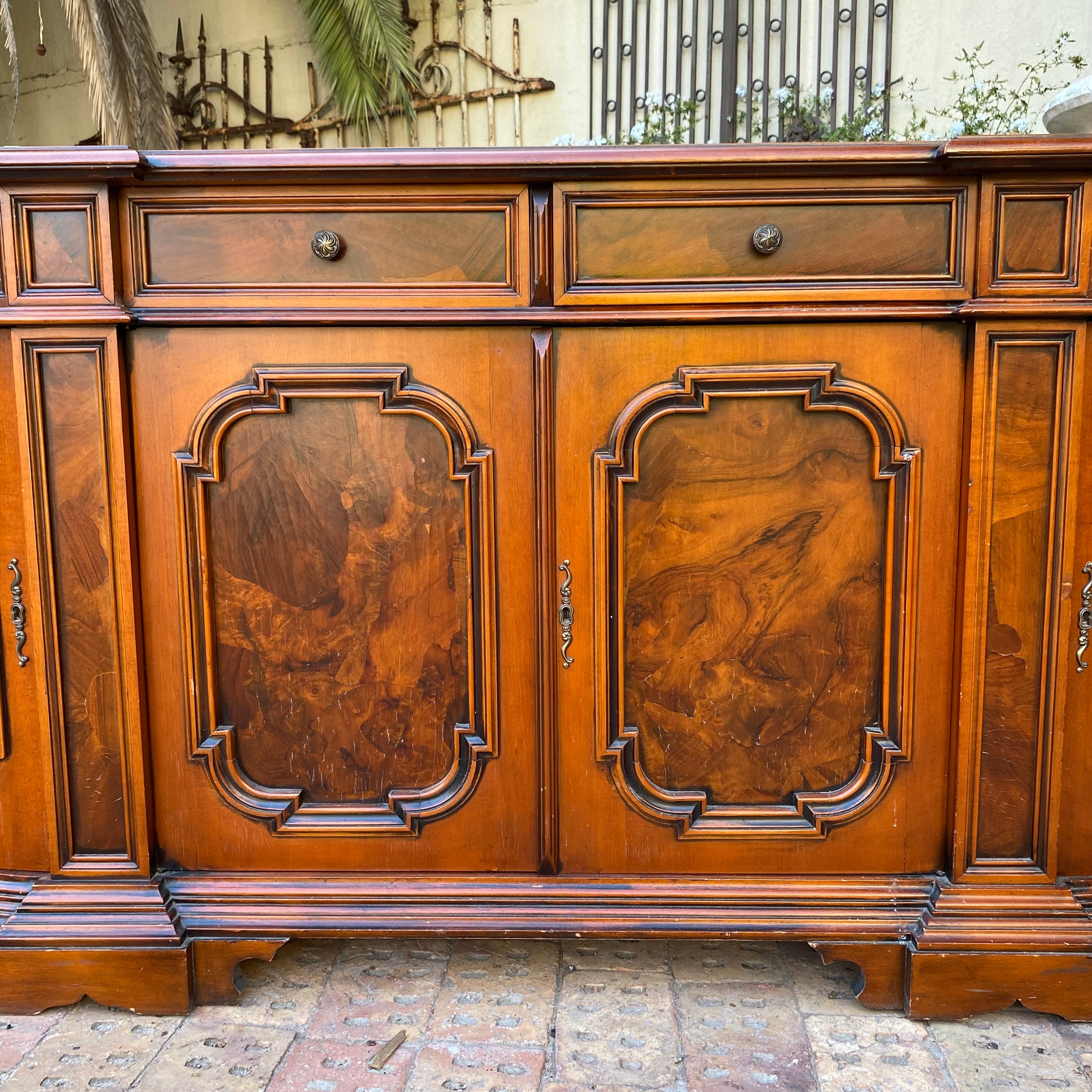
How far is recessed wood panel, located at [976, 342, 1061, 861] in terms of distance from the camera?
3.95 ft

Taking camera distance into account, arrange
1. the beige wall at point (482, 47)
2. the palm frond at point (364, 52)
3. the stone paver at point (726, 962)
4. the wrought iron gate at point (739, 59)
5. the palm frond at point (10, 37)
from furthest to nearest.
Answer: the palm frond at point (364, 52)
the wrought iron gate at point (739, 59)
the beige wall at point (482, 47)
the palm frond at point (10, 37)
the stone paver at point (726, 962)

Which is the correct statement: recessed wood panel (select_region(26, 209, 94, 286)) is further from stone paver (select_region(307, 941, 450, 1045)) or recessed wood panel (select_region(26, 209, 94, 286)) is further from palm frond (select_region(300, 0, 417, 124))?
palm frond (select_region(300, 0, 417, 124))

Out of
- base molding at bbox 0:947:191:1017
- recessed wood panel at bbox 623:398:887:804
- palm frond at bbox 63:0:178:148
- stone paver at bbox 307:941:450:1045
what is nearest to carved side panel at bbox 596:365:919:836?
recessed wood panel at bbox 623:398:887:804

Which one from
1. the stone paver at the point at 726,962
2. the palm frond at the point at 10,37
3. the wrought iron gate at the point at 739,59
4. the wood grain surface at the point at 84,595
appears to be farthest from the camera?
the wrought iron gate at the point at 739,59

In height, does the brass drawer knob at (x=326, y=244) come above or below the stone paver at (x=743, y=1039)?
above

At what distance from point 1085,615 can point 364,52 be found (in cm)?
293

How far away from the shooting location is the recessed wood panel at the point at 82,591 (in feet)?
4.05

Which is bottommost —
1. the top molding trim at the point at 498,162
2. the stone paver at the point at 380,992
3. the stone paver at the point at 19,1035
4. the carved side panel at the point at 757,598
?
the stone paver at the point at 380,992

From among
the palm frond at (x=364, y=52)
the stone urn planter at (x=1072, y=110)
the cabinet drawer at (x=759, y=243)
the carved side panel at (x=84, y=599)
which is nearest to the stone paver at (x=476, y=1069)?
the carved side panel at (x=84, y=599)

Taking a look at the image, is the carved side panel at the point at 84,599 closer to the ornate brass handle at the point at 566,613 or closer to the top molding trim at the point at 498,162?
the top molding trim at the point at 498,162

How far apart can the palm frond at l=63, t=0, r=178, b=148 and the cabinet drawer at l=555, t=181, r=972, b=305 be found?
224 cm

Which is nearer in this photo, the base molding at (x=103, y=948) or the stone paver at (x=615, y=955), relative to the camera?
the base molding at (x=103, y=948)

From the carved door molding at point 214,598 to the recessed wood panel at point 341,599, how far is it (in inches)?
0.5

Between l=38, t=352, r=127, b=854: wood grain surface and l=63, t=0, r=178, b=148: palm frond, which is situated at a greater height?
l=63, t=0, r=178, b=148: palm frond
